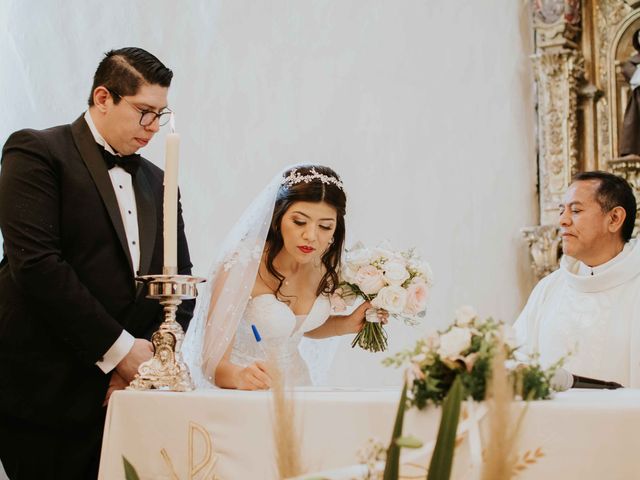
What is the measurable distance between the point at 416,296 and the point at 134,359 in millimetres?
965

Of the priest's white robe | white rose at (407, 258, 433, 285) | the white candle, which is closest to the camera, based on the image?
the white candle

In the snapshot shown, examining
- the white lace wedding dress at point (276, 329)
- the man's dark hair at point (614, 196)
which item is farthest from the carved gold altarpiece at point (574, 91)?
the white lace wedding dress at point (276, 329)

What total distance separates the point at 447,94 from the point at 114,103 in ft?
11.9

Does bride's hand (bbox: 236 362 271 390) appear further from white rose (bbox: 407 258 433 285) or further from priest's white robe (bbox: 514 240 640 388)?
priest's white robe (bbox: 514 240 640 388)

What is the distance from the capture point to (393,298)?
119 inches

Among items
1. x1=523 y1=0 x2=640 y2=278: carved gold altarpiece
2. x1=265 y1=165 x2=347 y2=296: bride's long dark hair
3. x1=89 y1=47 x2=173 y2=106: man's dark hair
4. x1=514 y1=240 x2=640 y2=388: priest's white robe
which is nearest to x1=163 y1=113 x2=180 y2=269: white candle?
x1=89 y1=47 x2=173 y2=106: man's dark hair

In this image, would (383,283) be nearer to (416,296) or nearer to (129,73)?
(416,296)

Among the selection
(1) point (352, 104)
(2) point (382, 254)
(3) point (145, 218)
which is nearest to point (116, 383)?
(3) point (145, 218)

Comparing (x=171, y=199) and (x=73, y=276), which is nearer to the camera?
(x=171, y=199)

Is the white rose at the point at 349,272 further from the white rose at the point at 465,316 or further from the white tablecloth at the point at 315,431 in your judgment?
the white rose at the point at 465,316

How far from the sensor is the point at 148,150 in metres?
4.90

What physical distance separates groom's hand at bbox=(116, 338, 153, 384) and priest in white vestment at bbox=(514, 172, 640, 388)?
221cm

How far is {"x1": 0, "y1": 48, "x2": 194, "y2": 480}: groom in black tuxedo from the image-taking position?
268 centimetres

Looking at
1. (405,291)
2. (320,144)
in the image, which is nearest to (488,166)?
(320,144)
